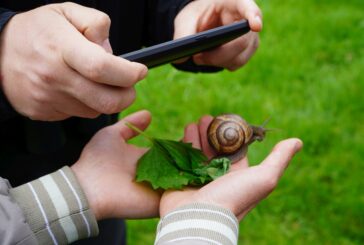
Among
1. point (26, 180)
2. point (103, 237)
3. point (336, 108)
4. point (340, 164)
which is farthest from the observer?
point (336, 108)

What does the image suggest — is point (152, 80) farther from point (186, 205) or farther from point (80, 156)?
point (186, 205)

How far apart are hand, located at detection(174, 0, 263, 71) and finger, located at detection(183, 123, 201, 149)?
5.3 inches

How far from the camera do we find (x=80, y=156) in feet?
3.28

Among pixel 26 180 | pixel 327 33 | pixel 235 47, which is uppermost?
pixel 235 47

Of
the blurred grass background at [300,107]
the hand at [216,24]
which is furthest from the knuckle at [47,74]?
the blurred grass background at [300,107]

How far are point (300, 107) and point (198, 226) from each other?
1.25 metres

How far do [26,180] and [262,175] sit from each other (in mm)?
414

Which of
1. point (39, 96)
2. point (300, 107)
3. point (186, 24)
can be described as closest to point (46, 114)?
point (39, 96)

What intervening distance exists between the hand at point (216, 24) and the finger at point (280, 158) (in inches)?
9.1

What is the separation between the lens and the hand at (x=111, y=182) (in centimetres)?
91

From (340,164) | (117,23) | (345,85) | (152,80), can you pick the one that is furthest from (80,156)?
(345,85)

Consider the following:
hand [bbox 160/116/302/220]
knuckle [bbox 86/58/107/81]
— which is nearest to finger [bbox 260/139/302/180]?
hand [bbox 160/116/302/220]

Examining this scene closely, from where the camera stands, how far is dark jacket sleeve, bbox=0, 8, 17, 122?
0.78 m

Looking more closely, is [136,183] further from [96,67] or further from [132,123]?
[96,67]
